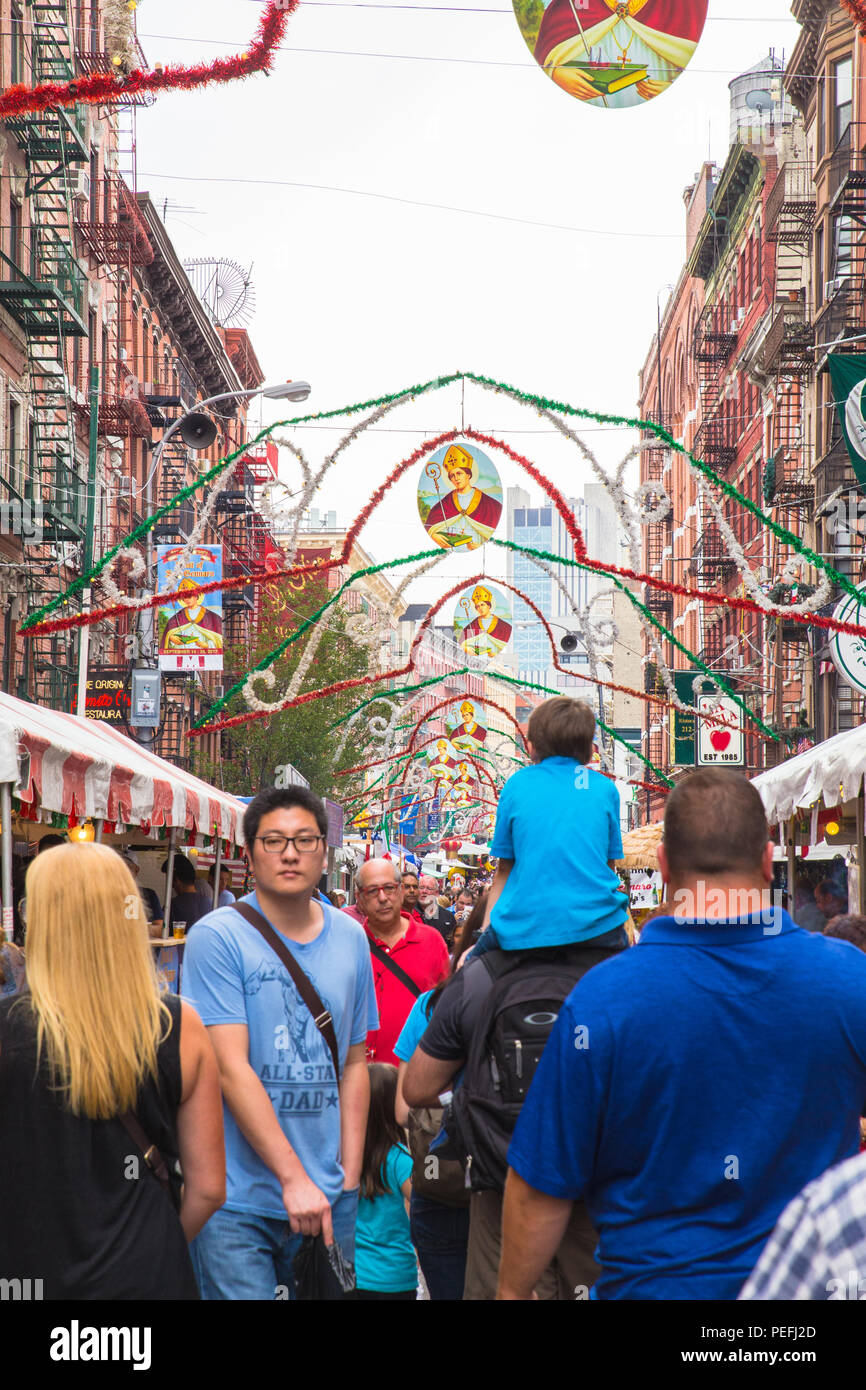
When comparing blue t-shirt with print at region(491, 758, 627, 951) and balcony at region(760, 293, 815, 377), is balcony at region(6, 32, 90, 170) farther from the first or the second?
blue t-shirt with print at region(491, 758, 627, 951)

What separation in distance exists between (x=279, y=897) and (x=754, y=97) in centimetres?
4685

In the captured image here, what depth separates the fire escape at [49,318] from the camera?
29.5m

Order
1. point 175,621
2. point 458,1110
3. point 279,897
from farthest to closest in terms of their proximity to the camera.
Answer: point 175,621, point 279,897, point 458,1110

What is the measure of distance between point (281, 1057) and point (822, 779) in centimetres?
851

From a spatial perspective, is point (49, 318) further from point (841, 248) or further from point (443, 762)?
point (443, 762)

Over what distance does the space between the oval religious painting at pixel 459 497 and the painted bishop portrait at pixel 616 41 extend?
10822 mm

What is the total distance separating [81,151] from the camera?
3034cm

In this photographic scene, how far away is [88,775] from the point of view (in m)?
Result: 12.5

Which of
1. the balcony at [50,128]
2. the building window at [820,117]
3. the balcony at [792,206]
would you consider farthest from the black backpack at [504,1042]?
the balcony at [792,206]

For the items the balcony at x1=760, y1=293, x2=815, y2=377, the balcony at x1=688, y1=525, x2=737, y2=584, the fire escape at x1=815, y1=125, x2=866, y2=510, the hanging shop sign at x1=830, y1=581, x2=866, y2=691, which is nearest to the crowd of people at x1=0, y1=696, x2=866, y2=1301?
the hanging shop sign at x1=830, y1=581, x2=866, y2=691

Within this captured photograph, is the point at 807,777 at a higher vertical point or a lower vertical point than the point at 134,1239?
higher

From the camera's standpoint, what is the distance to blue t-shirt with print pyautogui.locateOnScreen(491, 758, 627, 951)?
474 cm
